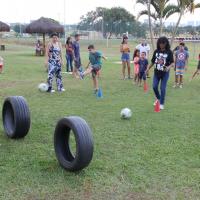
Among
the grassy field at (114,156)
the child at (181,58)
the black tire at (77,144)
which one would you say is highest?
the child at (181,58)

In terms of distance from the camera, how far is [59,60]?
11328 millimetres

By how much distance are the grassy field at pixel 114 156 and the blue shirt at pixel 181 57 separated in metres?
2.71

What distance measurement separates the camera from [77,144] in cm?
487

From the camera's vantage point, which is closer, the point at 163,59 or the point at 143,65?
the point at 163,59

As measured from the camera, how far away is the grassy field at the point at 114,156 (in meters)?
4.54

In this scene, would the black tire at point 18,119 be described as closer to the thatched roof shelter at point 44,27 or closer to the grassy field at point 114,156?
the grassy field at point 114,156

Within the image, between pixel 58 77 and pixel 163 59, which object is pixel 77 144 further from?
pixel 58 77

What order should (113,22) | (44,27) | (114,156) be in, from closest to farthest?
1. (114,156)
2. (44,27)
3. (113,22)

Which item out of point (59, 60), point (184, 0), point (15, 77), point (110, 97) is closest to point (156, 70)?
point (110, 97)

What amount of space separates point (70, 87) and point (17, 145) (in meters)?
6.98

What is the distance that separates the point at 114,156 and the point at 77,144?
3.25 feet

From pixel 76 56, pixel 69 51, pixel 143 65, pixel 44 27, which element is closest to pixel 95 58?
pixel 143 65

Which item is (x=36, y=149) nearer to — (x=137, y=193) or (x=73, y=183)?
(x=73, y=183)

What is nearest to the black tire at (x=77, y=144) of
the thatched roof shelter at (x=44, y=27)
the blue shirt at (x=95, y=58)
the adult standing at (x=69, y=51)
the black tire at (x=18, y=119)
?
the black tire at (x=18, y=119)
